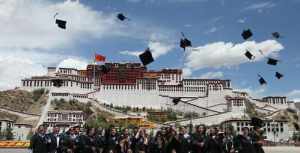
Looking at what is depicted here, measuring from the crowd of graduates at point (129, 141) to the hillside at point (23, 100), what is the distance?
110 metres

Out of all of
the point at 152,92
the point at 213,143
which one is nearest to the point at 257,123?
the point at 213,143

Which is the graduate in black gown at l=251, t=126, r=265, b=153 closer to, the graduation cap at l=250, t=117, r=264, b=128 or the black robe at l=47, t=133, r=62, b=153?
the graduation cap at l=250, t=117, r=264, b=128

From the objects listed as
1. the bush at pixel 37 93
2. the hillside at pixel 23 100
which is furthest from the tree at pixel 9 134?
the bush at pixel 37 93

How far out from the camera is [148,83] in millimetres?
135250

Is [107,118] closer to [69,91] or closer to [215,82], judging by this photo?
[69,91]

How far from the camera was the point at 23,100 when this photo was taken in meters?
133

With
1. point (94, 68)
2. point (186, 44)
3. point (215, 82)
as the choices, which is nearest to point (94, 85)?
point (94, 68)

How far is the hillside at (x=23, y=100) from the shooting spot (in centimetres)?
12622

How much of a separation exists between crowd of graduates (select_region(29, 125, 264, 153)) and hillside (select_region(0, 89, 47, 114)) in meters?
110

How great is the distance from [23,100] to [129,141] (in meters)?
123

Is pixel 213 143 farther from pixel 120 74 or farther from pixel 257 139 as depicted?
pixel 120 74

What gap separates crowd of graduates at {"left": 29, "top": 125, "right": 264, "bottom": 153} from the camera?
14.6 meters

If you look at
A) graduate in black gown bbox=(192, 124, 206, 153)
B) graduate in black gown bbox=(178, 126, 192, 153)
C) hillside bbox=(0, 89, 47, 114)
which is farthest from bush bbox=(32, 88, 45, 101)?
graduate in black gown bbox=(192, 124, 206, 153)

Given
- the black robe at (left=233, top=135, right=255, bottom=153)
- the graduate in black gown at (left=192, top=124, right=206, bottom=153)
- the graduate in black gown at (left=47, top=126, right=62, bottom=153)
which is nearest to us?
the black robe at (left=233, top=135, right=255, bottom=153)
